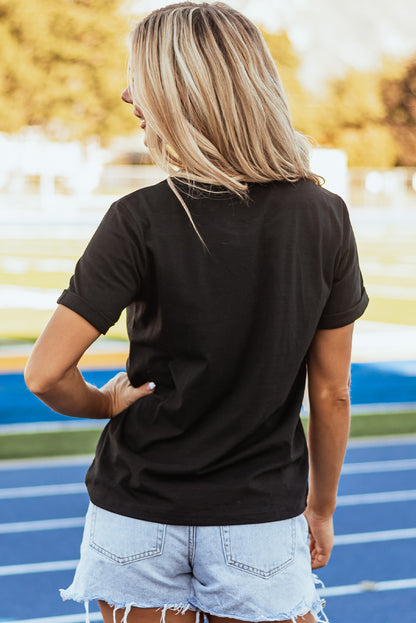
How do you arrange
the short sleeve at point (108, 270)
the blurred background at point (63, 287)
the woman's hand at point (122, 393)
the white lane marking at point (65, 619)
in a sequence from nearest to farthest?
the short sleeve at point (108, 270) < the woman's hand at point (122, 393) < the white lane marking at point (65, 619) < the blurred background at point (63, 287)

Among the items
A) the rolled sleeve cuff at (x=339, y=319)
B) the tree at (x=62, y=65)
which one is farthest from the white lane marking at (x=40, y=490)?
the tree at (x=62, y=65)

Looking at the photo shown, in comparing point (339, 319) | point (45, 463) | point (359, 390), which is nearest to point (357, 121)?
point (359, 390)

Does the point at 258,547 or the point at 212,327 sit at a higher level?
the point at 212,327

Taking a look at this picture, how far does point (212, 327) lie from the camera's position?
166 cm

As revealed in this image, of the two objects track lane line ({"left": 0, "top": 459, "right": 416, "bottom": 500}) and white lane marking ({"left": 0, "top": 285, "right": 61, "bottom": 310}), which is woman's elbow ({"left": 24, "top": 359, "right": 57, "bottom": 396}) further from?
white lane marking ({"left": 0, "top": 285, "right": 61, "bottom": 310})

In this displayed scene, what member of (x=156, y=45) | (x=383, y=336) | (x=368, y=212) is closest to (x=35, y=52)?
(x=368, y=212)

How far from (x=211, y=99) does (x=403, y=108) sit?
7112 cm

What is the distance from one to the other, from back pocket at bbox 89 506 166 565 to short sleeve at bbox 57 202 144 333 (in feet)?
1.21

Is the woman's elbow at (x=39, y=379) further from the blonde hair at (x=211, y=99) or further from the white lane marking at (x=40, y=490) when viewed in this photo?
the white lane marking at (x=40, y=490)

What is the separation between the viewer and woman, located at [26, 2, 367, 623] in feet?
5.38

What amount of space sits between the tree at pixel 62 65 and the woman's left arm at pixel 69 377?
1618 inches

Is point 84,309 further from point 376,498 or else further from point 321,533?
point 376,498

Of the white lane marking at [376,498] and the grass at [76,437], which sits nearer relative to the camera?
the white lane marking at [376,498]

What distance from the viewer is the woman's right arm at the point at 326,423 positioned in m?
1.86
